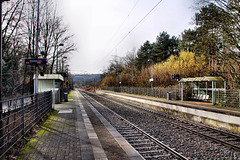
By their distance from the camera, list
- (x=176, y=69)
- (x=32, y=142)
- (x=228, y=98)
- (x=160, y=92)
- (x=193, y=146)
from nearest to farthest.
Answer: (x=32, y=142) < (x=193, y=146) < (x=228, y=98) < (x=160, y=92) < (x=176, y=69)

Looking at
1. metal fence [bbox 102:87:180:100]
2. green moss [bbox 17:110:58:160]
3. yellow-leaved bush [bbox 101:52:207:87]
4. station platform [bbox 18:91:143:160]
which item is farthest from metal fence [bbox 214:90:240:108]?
green moss [bbox 17:110:58:160]

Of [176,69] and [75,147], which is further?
[176,69]

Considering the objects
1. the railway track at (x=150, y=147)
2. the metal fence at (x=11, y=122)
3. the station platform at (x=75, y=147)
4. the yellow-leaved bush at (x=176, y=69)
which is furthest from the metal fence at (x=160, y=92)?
the metal fence at (x=11, y=122)

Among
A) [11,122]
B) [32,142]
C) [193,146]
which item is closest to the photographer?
[11,122]

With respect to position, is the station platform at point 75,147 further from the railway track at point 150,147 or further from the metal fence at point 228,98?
the metal fence at point 228,98

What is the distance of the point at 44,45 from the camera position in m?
21.4

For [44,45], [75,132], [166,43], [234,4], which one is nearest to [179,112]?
[75,132]

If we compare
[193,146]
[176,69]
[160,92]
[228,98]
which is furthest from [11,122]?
[176,69]

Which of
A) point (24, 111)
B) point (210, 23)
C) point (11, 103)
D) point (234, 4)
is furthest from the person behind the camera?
point (210, 23)

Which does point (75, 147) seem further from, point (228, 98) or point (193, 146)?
point (228, 98)

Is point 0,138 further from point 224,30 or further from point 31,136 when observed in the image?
point 224,30

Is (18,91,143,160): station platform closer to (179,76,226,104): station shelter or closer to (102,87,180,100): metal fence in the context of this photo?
(179,76,226,104): station shelter

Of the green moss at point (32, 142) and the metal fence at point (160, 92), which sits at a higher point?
the metal fence at point (160, 92)

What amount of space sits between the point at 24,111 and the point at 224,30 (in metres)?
18.7
